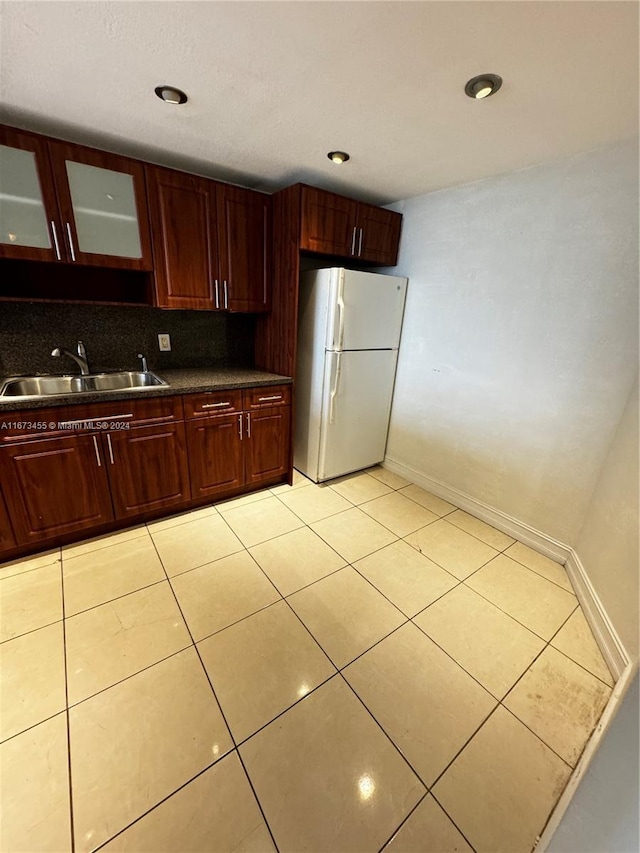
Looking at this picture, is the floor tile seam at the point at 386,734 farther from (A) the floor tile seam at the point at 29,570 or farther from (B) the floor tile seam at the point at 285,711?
(A) the floor tile seam at the point at 29,570

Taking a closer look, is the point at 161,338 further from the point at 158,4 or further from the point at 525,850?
the point at 525,850

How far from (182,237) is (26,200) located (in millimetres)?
748

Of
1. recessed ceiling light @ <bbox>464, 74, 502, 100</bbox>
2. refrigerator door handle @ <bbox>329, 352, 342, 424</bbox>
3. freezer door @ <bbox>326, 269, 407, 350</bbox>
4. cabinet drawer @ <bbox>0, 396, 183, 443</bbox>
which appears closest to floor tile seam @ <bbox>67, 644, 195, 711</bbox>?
cabinet drawer @ <bbox>0, 396, 183, 443</bbox>

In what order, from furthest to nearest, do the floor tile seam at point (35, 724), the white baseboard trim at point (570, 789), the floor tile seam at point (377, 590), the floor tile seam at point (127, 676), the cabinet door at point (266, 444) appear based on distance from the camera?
1. the cabinet door at point (266, 444)
2. the floor tile seam at point (377, 590)
3. the floor tile seam at point (127, 676)
4. the floor tile seam at point (35, 724)
5. the white baseboard trim at point (570, 789)

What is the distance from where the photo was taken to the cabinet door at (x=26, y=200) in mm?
1605

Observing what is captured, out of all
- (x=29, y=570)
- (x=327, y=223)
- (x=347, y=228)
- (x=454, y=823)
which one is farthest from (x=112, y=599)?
(x=347, y=228)

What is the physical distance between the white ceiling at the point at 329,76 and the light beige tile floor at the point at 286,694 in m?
2.25

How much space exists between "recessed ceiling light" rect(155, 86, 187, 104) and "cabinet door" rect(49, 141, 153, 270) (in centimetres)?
57

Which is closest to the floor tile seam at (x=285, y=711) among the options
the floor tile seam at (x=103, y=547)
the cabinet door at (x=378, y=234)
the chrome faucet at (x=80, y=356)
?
the floor tile seam at (x=103, y=547)

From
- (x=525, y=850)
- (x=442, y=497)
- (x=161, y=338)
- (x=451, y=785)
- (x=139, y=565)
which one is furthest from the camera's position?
(x=442, y=497)

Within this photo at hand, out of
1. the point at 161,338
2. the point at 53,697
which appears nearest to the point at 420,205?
the point at 161,338

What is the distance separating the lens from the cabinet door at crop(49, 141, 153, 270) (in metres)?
1.74

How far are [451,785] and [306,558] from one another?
1.11m

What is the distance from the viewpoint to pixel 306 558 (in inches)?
78.2
